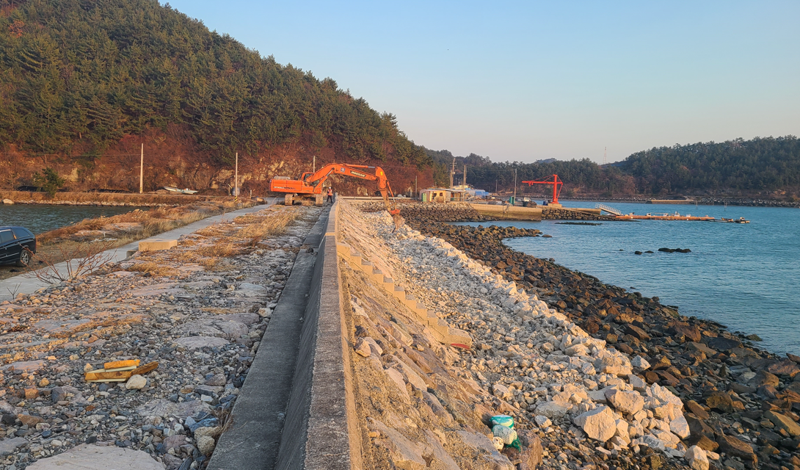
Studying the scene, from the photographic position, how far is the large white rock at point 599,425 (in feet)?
19.3

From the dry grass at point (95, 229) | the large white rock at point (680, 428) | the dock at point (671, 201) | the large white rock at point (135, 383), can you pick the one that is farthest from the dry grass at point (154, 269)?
the dock at point (671, 201)

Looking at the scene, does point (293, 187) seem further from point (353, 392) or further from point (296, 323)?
point (353, 392)

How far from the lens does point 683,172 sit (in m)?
165

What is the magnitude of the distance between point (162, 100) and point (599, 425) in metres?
73.3

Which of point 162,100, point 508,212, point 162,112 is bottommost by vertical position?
point 508,212

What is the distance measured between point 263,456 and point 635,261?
31518 millimetres

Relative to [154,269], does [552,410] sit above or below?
below

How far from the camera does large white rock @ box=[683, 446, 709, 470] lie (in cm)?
586

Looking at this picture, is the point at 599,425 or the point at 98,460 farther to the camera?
the point at 599,425

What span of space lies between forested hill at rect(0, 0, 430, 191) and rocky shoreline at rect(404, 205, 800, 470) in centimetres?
5623

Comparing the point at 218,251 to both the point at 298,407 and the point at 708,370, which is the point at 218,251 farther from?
the point at 708,370

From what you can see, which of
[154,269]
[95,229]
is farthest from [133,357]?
[95,229]

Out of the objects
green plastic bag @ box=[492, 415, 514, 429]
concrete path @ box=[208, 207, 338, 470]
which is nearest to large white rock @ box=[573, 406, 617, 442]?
green plastic bag @ box=[492, 415, 514, 429]

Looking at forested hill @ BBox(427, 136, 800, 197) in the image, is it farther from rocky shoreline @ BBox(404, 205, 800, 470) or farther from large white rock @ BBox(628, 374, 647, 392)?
large white rock @ BBox(628, 374, 647, 392)
